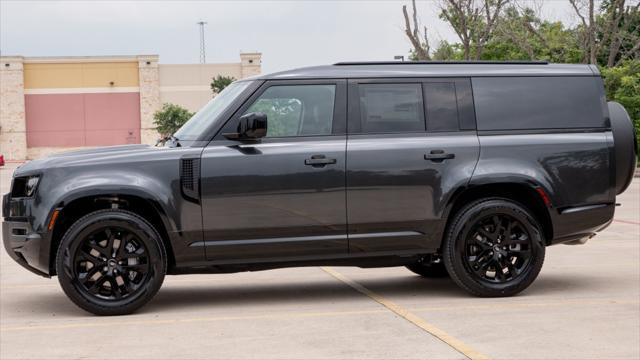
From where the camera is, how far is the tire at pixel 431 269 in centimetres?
936

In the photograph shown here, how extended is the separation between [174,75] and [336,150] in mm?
92988

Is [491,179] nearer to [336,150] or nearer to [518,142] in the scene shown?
[518,142]

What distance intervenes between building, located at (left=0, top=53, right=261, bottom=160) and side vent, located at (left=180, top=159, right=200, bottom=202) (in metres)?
87.7

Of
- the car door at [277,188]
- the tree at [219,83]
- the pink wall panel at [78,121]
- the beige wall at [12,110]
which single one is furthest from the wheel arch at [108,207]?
the beige wall at [12,110]

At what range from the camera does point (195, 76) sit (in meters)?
99.2

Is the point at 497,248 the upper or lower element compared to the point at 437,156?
lower

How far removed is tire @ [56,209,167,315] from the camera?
7.50m

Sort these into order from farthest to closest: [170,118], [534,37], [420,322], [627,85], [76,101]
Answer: [76,101] → [170,118] → [534,37] → [627,85] → [420,322]

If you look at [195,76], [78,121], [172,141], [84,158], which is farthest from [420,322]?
[195,76]

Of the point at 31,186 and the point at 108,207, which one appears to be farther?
the point at 108,207

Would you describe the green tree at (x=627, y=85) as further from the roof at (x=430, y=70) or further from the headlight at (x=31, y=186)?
the headlight at (x=31, y=186)

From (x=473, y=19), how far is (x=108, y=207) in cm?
3229

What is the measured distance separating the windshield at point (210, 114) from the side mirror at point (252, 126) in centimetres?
32

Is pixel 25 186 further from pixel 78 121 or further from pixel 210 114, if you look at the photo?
pixel 78 121
